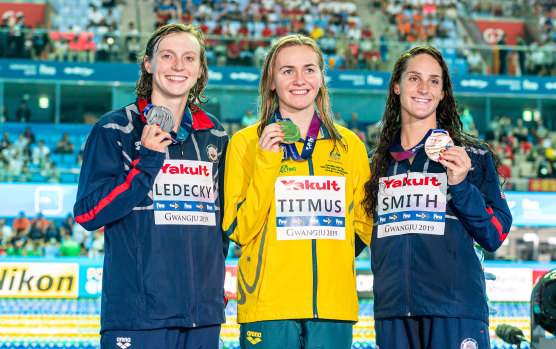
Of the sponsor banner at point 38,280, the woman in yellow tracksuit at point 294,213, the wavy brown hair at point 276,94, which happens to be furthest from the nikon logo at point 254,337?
the sponsor banner at point 38,280

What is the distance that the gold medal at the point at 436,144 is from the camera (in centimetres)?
357

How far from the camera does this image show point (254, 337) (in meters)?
3.43

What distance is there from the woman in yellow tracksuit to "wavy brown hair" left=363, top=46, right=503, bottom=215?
Result: 0.10m

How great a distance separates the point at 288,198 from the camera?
361cm

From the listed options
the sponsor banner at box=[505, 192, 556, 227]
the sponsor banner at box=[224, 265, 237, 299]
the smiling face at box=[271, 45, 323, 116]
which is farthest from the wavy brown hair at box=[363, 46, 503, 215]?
the sponsor banner at box=[505, 192, 556, 227]

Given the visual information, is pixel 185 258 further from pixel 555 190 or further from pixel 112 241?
pixel 555 190

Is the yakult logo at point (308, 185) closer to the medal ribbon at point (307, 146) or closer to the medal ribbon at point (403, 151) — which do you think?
the medal ribbon at point (307, 146)

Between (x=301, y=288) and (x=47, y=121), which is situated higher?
(x=47, y=121)

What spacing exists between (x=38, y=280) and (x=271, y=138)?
327 inches

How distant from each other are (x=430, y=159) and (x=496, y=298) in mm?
8409

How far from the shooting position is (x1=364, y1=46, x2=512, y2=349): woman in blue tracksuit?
3568 millimetres

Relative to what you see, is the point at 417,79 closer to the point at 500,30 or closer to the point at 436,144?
the point at 436,144

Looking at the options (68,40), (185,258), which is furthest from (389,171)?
(68,40)

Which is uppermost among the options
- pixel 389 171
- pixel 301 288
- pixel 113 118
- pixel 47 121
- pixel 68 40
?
pixel 68 40
